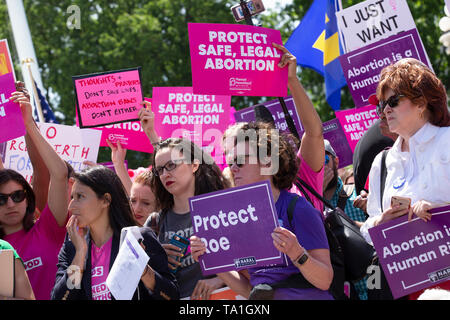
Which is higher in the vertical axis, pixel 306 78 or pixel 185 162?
pixel 306 78

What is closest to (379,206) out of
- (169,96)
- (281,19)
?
(169,96)

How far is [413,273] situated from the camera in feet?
11.5

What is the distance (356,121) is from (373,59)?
839 millimetres

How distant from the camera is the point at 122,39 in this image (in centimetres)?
2116

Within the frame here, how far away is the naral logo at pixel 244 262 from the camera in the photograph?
3469mm

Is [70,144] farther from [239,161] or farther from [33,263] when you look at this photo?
[239,161]

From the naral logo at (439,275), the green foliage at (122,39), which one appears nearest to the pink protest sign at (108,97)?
the naral logo at (439,275)

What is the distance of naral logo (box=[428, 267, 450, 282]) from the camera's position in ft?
11.3

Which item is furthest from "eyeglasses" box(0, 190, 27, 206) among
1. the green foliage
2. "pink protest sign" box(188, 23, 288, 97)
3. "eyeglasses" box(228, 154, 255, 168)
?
the green foliage

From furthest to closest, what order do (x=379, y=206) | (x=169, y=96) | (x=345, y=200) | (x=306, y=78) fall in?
(x=306, y=78) < (x=169, y=96) < (x=345, y=200) < (x=379, y=206)

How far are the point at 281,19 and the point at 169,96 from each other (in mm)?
15092

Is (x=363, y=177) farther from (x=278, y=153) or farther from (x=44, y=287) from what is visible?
(x=44, y=287)

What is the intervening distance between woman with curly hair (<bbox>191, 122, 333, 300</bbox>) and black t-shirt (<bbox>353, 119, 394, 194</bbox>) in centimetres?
113

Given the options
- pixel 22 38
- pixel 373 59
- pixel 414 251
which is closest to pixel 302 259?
pixel 414 251
